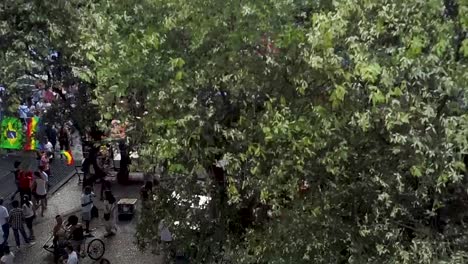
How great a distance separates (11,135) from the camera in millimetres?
21859

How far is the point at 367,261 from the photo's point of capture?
8094 mm

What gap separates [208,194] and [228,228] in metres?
0.59

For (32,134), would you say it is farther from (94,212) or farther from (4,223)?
(4,223)

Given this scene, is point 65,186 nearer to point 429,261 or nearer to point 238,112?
point 238,112

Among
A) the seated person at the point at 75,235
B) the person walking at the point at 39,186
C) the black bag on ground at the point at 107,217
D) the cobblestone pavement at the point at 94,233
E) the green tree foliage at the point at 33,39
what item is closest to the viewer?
the green tree foliage at the point at 33,39

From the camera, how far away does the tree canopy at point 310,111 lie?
7719 mm

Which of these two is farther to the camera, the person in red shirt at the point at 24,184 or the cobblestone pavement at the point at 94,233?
the person in red shirt at the point at 24,184

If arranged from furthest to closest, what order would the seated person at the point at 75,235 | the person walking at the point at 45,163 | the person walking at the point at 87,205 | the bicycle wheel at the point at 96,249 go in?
the person walking at the point at 45,163
the person walking at the point at 87,205
the bicycle wheel at the point at 96,249
the seated person at the point at 75,235

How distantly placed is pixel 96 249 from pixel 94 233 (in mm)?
1402

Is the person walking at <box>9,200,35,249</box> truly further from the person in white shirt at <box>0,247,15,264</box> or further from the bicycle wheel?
the bicycle wheel

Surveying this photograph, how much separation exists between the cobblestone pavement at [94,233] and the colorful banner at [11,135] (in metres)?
1.98

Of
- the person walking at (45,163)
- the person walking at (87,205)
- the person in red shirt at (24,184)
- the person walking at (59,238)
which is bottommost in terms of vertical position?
the person walking at (59,238)

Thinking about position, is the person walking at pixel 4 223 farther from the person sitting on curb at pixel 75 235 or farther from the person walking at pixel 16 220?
the person sitting on curb at pixel 75 235

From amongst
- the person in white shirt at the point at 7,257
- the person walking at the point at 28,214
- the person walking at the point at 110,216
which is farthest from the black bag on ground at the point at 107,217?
the person in white shirt at the point at 7,257
